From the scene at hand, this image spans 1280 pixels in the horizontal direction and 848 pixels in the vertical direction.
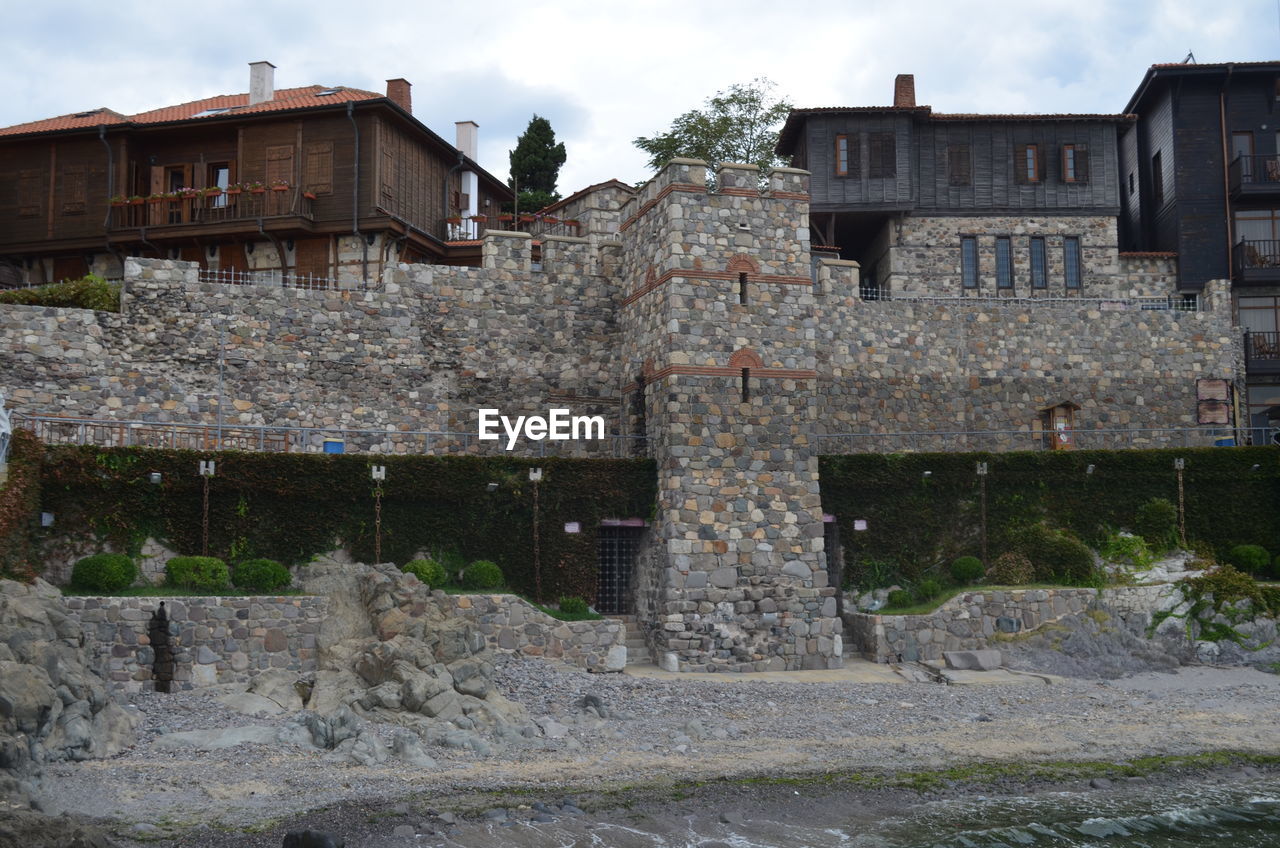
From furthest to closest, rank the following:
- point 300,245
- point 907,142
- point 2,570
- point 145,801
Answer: point 907,142
point 300,245
point 2,570
point 145,801

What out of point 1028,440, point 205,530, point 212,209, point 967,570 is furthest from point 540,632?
point 212,209

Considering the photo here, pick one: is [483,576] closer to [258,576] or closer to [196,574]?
[258,576]

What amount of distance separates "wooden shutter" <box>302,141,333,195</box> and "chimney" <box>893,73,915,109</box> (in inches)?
731

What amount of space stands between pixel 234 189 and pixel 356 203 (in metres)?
3.32

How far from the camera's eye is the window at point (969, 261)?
3884 centimetres

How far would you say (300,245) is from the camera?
34.7 metres

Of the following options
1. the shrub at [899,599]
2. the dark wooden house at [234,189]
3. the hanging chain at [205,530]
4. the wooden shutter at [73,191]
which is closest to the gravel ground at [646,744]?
the shrub at [899,599]

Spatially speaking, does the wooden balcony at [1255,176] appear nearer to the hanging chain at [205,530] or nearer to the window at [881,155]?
the window at [881,155]

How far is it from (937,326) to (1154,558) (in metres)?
9.16

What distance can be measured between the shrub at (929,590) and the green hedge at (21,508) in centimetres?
1854

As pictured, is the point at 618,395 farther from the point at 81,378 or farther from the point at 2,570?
the point at 2,570

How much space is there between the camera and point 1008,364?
3500 cm

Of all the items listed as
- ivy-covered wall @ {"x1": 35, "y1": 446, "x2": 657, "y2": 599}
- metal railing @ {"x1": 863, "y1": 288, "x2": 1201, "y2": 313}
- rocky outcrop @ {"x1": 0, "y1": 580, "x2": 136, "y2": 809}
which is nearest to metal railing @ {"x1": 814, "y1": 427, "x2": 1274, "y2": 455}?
metal railing @ {"x1": 863, "y1": 288, "x2": 1201, "y2": 313}

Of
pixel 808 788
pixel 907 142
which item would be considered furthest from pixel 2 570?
pixel 907 142
